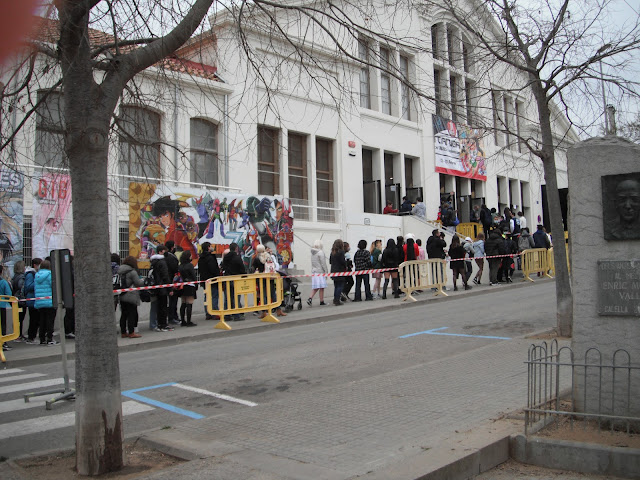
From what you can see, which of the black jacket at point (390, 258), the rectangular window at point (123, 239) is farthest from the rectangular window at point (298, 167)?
the rectangular window at point (123, 239)

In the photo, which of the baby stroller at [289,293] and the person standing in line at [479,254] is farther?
the person standing in line at [479,254]

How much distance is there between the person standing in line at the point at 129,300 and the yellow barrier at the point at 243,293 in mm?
1736

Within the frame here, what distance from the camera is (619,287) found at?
5109mm

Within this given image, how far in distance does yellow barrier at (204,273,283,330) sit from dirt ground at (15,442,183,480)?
8685 millimetres

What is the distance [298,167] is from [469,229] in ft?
32.3

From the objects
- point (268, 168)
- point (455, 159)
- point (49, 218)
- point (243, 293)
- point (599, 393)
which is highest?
point (455, 159)

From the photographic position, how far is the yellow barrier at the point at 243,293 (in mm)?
14195

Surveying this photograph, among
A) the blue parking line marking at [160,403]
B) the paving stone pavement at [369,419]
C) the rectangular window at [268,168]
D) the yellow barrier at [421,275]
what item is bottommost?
the blue parking line marking at [160,403]

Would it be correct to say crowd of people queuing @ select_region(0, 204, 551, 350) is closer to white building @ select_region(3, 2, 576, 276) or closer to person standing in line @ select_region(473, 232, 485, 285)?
person standing in line @ select_region(473, 232, 485, 285)

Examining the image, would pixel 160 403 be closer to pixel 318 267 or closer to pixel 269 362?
pixel 269 362

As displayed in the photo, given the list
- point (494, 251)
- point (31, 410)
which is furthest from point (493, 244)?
point (31, 410)

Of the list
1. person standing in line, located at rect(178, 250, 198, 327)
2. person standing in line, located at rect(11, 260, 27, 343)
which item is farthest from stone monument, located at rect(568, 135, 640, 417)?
person standing in line, located at rect(11, 260, 27, 343)

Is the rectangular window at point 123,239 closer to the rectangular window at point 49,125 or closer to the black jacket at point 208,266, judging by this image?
the black jacket at point 208,266

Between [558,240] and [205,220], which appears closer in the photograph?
[558,240]
